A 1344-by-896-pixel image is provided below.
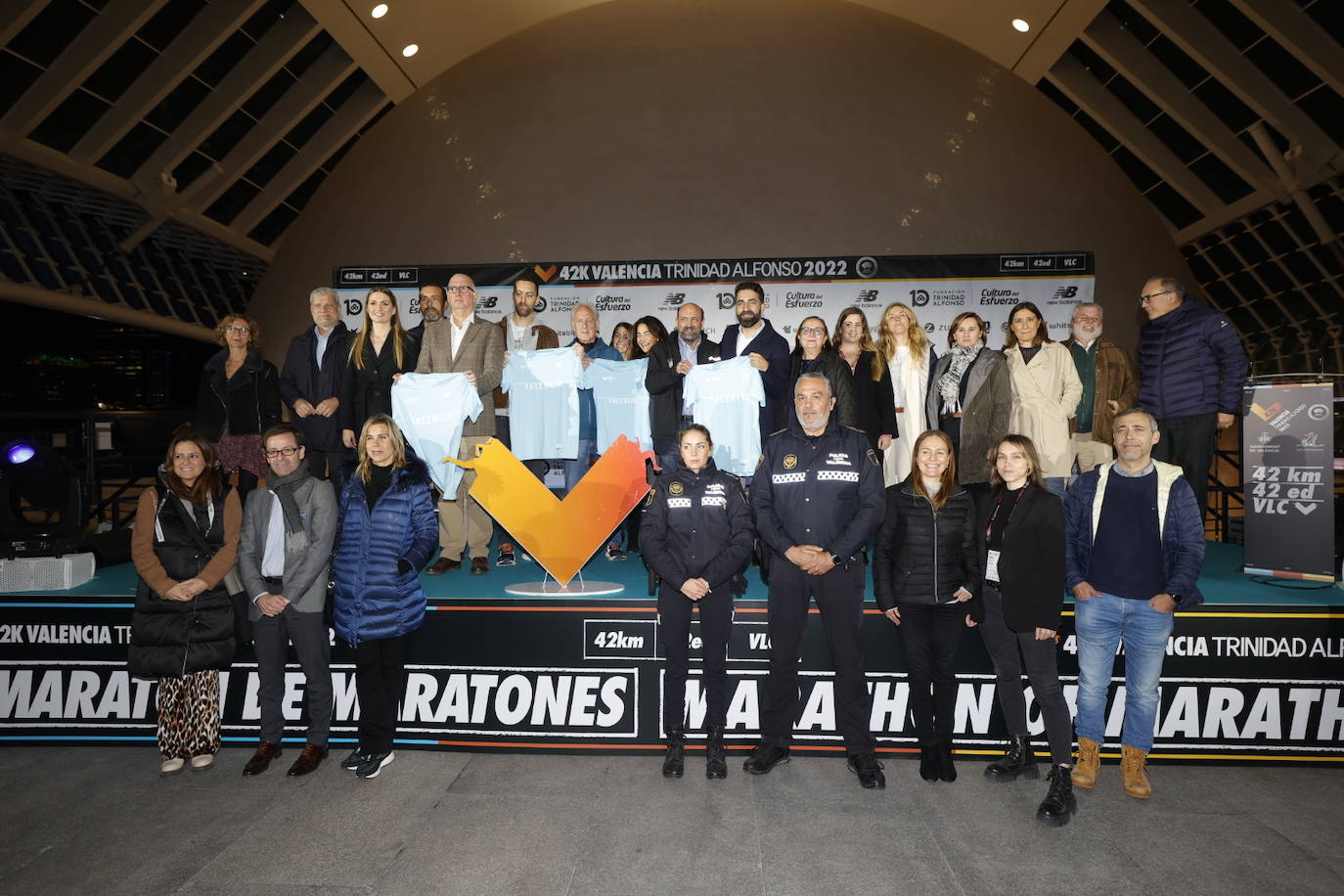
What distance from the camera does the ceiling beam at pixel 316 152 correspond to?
1267 centimetres

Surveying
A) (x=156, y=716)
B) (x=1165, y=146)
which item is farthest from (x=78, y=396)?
(x=1165, y=146)

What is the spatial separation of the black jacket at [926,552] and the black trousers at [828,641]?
14cm

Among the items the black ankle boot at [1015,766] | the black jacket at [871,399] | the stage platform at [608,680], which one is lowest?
the black ankle boot at [1015,766]

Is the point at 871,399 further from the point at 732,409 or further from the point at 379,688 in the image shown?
the point at 379,688

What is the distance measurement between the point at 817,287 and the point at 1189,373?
16.6 ft

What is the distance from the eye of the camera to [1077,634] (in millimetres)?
3557

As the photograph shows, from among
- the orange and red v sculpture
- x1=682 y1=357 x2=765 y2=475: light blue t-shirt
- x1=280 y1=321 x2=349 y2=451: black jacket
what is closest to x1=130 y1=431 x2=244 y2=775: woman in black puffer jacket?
x1=280 y1=321 x2=349 y2=451: black jacket

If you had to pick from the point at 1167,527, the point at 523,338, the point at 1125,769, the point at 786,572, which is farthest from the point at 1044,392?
the point at 523,338

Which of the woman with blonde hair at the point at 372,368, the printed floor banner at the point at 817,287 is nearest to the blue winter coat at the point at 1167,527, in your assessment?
the woman with blonde hair at the point at 372,368

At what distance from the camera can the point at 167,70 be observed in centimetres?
1078

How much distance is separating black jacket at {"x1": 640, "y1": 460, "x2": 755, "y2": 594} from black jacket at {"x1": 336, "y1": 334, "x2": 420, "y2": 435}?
2.06 meters

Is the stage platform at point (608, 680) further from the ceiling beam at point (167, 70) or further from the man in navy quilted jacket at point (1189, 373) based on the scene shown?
the ceiling beam at point (167, 70)

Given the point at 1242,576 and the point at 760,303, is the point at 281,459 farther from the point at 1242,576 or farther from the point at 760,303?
the point at 1242,576

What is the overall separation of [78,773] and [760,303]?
171 inches
